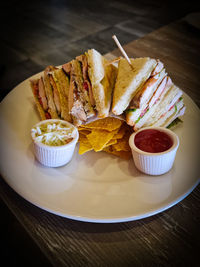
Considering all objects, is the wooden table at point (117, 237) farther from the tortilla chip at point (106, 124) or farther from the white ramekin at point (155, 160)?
the tortilla chip at point (106, 124)

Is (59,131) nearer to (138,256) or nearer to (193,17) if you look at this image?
(138,256)

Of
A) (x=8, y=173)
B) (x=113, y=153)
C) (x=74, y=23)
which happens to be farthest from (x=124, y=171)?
(x=74, y=23)

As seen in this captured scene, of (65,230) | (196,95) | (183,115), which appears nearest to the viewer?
(65,230)

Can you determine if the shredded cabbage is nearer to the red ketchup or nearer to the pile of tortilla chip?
the pile of tortilla chip

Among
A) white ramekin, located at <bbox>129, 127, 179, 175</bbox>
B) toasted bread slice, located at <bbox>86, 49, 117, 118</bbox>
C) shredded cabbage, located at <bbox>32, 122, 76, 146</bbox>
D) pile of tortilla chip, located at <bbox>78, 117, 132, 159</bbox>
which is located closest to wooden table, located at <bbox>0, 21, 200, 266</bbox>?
white ramekin, located at <bbox>129, 127, 179, 175</bbox>

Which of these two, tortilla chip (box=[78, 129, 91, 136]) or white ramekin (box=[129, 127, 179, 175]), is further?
tortilla chip (box=[78, 129, 91, 136])
